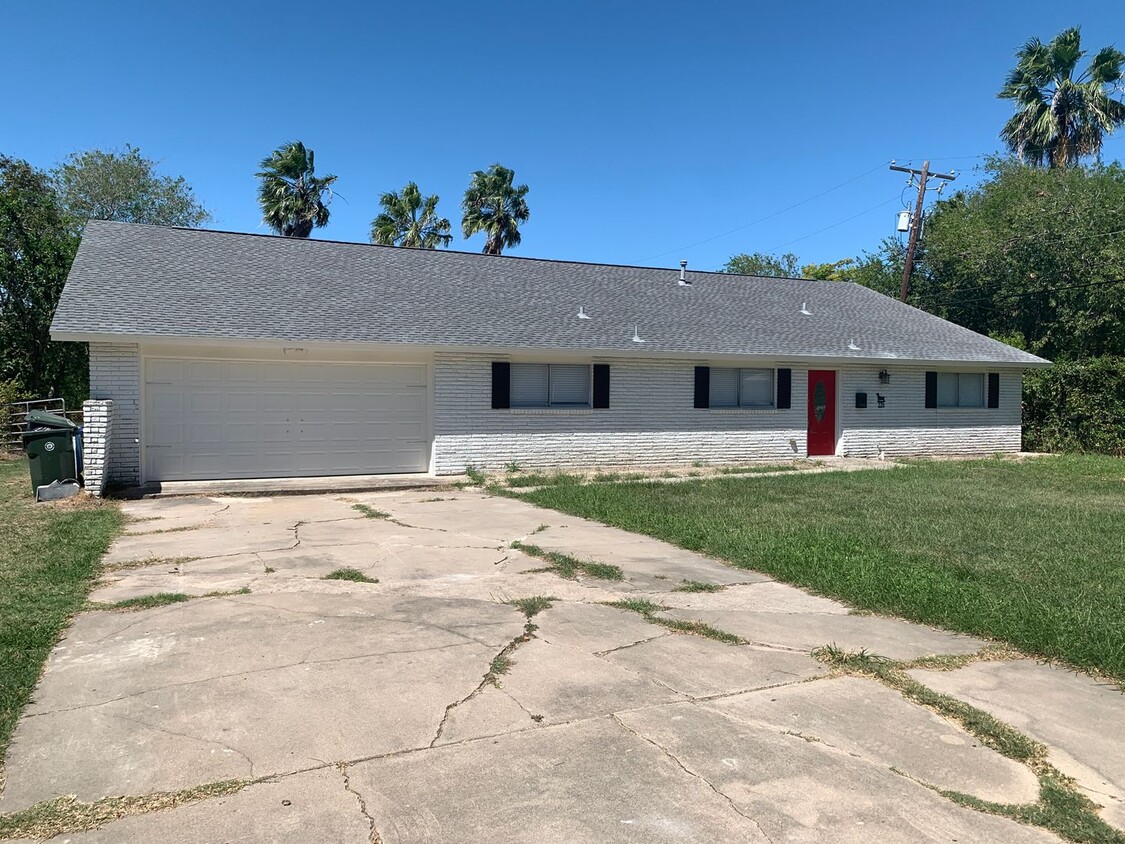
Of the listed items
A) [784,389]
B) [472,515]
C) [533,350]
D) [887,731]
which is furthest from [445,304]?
[887,731]

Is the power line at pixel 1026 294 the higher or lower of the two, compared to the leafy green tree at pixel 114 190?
lower

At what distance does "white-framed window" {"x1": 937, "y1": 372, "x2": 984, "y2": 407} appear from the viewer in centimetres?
1958

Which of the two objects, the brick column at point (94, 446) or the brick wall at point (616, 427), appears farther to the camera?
the brick wall at point (616, 427)

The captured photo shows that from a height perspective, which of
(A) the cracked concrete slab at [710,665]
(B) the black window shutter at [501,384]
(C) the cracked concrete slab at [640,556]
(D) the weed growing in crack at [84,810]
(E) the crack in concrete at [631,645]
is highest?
(B) the black window shutter at [501,384]

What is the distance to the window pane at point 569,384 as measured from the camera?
15.9 metres

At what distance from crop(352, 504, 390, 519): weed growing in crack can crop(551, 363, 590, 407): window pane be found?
18.3ft

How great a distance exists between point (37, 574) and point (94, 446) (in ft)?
18.5

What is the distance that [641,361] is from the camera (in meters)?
16.4

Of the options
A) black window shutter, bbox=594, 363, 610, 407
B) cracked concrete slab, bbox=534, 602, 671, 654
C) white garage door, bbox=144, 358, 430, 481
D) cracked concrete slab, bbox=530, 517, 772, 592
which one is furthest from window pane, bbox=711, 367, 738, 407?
cracked concrete slab, bbox=534, 602, 671, 654

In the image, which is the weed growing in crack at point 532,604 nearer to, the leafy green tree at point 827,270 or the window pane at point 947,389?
the window pane at point 947,389

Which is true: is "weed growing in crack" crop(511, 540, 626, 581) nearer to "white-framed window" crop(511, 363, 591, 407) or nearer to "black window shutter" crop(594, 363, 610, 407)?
"white-framed window" crop(511, 363, 591, 407)

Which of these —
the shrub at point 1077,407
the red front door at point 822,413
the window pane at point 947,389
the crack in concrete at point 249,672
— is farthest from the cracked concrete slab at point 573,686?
the shrub at point 1077,407

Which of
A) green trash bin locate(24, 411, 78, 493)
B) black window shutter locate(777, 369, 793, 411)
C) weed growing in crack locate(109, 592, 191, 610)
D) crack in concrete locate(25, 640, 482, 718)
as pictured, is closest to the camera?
crack in concrete locate(25, 640, 482, 718)

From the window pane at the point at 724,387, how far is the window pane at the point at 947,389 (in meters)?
5.89
